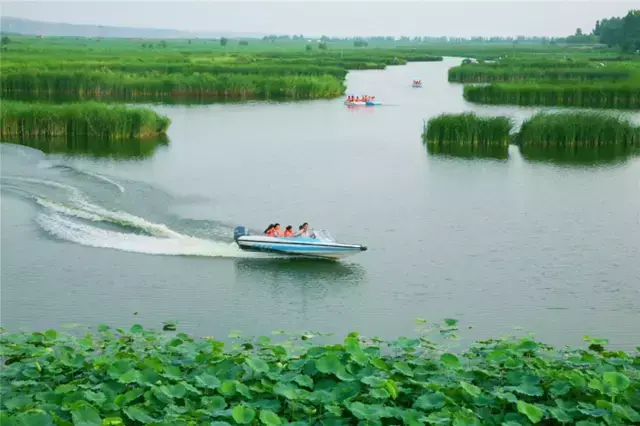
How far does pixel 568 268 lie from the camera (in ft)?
69.6

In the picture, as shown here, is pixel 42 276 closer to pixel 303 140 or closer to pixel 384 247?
pixel 384 247

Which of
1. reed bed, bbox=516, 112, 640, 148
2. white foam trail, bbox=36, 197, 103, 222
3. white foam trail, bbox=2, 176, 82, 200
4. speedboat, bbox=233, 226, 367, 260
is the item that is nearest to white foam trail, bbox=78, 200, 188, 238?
white foam trail, bbox=36, 197, 103, 222

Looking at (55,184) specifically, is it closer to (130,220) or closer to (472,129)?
(130,220)

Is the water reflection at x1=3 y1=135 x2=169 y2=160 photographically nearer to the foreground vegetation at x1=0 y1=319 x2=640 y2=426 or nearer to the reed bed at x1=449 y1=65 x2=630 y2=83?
the foreground vegetation at x1=0 y1=319 x2=640 y2=426

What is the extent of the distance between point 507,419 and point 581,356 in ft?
9.53

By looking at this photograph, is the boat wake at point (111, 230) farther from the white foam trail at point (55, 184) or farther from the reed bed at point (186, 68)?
the reed bed at point (186, 68)

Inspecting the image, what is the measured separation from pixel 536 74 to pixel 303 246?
191 ft

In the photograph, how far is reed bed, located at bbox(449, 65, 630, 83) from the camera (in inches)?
2830

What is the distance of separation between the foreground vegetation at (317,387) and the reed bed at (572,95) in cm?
4510

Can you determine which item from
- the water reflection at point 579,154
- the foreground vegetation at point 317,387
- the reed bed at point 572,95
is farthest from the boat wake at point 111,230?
the reed bed at point 572,95

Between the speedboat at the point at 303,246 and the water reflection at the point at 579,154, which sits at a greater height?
the water reflection at the point at 579,154

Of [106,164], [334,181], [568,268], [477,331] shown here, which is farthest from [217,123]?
[477,331]

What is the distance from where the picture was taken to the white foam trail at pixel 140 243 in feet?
73.4

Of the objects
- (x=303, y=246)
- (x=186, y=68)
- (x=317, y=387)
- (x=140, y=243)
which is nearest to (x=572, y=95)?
(x=186, y=68)
